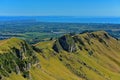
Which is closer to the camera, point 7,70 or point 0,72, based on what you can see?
point 0,72
